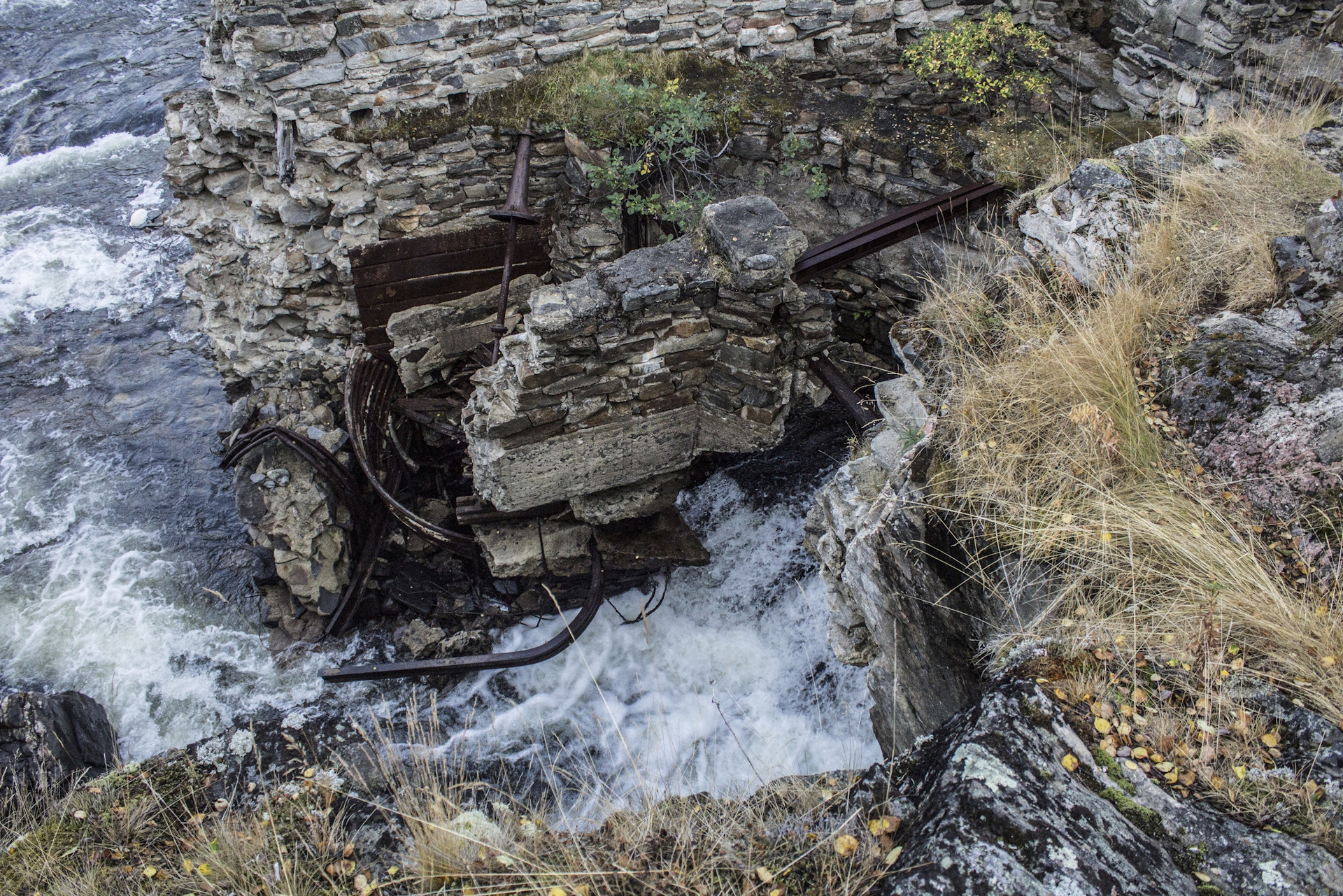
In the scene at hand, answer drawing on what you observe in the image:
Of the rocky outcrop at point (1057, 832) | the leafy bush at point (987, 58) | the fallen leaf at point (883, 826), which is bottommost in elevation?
the fallen leaf at point (883, 826)

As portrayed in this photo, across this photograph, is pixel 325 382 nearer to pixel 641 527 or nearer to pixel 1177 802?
pixel 641 527

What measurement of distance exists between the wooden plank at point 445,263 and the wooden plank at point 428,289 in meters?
0.03

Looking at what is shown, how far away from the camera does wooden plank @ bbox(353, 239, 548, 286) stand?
17.0 ft

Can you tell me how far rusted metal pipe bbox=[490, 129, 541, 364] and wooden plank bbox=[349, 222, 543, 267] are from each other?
455 millimetres

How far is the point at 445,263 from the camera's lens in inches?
209

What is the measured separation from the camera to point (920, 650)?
9.31 ft

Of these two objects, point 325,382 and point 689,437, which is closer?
point 689,437

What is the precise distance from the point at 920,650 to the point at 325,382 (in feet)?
14.5

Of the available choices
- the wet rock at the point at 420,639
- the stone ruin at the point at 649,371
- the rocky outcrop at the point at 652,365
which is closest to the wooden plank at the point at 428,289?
the stone ruin at the point at 649,371

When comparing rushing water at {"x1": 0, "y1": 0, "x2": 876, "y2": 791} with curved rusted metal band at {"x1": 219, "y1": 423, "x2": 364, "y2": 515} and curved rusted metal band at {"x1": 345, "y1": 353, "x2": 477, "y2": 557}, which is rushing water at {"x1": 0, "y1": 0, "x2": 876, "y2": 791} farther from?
curved rusted metal band at {"x1": 219, "y1": 423, "x2": 364, "y2": 515}

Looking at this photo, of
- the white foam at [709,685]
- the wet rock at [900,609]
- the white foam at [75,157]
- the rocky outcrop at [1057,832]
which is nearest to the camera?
the rocky outcrop at [1057,832]

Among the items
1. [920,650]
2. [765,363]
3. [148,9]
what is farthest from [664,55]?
[148,9]

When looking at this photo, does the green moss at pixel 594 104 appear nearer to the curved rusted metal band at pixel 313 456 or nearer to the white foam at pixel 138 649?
the curved rusted metal band at pixel 313 456

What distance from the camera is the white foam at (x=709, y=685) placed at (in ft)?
12.7
